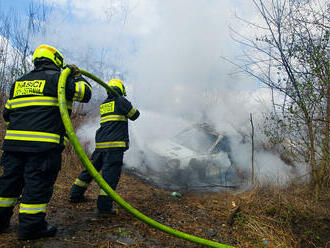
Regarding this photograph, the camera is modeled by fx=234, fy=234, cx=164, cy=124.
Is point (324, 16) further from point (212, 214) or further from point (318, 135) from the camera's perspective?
point (212, 214)

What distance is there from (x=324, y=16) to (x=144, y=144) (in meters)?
5.18

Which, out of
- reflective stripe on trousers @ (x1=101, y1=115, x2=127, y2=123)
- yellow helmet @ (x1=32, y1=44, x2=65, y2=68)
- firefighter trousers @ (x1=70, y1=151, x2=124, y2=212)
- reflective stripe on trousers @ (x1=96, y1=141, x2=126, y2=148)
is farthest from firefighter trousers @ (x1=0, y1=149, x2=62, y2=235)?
reflective stripe on trousers @ (x1=101, y1=115, x2=127, y2=123)

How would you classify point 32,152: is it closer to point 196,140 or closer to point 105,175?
point 105,175

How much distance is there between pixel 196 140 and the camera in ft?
23.0

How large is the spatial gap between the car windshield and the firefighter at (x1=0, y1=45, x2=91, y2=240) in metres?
4.80

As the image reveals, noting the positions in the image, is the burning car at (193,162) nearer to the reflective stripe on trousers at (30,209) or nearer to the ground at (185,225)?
the ground at (185,225)

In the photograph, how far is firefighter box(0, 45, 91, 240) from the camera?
218 centimetres

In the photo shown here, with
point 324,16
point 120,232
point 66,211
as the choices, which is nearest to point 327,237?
point 120,232

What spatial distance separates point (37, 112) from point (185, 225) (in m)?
2.22

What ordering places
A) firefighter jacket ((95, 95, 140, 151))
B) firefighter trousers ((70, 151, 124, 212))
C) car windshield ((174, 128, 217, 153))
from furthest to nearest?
1. car windshield ((174, 128, 217, 153))
2. firefighter jacket ((95, 95, 140, 151))
3. firefighter trousers ((70, 151, 124, 212))

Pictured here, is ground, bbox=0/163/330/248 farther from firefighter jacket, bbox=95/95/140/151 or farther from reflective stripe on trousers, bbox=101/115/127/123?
reflective stripe on trousers, bbox=101/115/127/123

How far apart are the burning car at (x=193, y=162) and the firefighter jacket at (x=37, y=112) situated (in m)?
3.60

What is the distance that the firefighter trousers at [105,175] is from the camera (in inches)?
122

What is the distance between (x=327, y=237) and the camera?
118 inches
